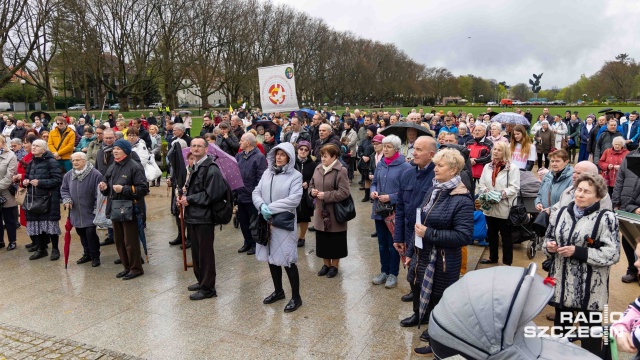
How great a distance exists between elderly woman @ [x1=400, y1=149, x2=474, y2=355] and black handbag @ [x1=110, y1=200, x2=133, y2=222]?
390 cm

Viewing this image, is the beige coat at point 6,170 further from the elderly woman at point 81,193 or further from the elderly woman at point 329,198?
the elderly woman at point 329,198

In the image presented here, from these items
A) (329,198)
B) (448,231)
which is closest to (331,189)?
(329,198)

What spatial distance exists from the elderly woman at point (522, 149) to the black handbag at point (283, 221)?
4.56 m

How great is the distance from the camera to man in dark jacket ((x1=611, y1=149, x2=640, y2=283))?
567cm

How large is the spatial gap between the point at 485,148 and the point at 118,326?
584 centimetres

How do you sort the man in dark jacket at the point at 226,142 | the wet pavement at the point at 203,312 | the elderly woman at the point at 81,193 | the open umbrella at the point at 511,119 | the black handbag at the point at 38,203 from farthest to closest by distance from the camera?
the open umbrella at the point at 511,119 → the man in dark jacket at the point at 226,142 → the black handbag at the point at 38,203 → the elderly woman at the point at 81,193 → the wet pavement at the point at 203,312

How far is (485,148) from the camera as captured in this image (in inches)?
296

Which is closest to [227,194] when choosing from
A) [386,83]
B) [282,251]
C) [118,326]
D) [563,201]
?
[282,251]

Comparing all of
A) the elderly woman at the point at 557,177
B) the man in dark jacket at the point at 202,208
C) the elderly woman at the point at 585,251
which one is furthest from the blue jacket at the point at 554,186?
the man in dark jacket at the point at 202,208

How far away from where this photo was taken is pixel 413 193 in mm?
4543

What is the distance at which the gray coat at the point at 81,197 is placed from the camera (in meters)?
6.71

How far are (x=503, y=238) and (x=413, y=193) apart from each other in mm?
2463

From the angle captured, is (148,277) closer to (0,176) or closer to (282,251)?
(282,251)

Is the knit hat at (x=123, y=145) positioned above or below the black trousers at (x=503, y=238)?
above
